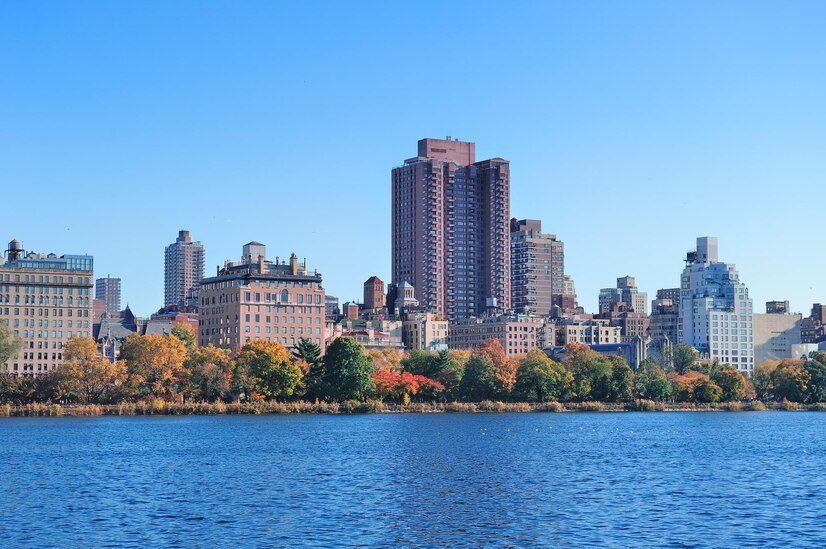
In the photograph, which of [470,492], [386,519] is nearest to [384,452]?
[470,492]

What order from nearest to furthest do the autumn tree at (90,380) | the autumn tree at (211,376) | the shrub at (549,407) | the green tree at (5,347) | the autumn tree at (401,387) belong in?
the autumn tree at (90,380) → the autumn tree at (211,376) → the autumn tree at (401,387) → the green tree at (5,347) → the shrub at (549,407)

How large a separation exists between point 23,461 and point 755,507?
56.8 meters

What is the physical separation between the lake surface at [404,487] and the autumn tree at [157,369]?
146ft

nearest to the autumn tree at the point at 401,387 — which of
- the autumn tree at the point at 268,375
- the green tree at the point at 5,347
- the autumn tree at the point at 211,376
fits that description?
the autumn tree at the point at 268,375

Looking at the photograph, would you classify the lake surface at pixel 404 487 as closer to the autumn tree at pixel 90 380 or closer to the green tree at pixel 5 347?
the autumn tree at pixel 90 380

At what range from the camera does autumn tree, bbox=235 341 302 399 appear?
7028 inches

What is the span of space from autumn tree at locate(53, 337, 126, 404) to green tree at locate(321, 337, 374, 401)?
30723 millimetres

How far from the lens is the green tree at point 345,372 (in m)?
179

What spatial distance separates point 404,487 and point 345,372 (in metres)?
102

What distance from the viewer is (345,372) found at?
178 metres

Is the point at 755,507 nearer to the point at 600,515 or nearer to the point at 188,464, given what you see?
the point at 600,515

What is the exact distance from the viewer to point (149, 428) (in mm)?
139250

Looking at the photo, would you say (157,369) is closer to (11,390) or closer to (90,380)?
(90,380)

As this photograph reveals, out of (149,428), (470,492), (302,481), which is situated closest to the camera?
(470,492)
